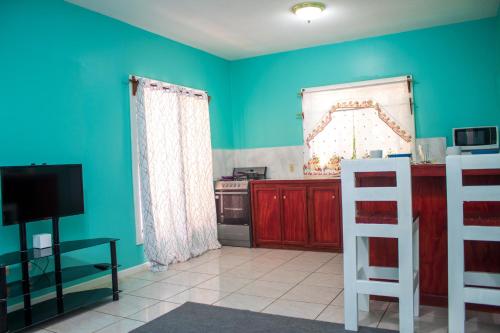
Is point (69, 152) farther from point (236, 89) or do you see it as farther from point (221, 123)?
point (236, 89)

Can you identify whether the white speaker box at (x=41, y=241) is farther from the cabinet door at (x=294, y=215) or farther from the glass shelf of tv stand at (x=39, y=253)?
the cabinet door at (x=294, y=215)

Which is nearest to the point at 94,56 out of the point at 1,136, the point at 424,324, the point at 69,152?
the point at 69,152

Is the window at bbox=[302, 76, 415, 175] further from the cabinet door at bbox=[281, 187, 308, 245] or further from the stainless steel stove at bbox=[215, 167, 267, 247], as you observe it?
the stainless steel stove at bbox=[215, 167, 267, 247]

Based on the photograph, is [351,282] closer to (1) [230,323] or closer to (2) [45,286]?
(1) [230,323]

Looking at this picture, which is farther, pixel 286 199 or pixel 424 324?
pixel 286 199

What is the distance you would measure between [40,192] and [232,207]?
290 centimetres

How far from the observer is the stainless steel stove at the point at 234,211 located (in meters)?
5.71

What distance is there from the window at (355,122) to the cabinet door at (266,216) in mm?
788

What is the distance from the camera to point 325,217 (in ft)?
17.2

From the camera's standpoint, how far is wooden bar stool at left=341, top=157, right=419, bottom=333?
260 cm

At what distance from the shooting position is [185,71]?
5.55 meters

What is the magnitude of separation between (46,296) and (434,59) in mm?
5273

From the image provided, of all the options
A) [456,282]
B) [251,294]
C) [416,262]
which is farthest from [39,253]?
[456,282]

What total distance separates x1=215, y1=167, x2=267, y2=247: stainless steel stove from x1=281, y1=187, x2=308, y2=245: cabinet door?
0.53 metres
